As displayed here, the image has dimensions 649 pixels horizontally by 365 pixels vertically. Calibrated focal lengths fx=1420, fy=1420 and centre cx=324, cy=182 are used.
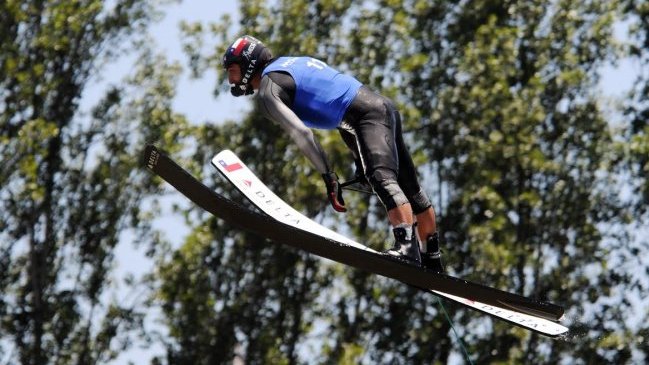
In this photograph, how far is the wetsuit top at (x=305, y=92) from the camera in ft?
30.6

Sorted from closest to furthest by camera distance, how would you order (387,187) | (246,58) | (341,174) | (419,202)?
(387,187), (246,58), (419,202), (341,174)

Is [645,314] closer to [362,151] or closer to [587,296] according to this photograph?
[587,296]

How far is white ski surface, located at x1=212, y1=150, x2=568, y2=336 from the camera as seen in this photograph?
403 inches

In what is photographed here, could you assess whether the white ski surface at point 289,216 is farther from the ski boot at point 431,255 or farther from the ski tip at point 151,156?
the ski tip at point 151,156

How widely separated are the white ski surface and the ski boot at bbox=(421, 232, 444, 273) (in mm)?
205

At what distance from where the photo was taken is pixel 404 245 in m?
9.42

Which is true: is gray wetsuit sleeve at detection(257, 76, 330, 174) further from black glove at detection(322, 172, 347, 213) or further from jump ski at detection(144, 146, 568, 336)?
jump ski at detection(144, 146, 568, 336)

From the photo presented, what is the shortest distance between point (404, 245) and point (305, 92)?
1207 millimetres

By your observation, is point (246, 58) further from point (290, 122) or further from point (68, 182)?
point (68, 182)

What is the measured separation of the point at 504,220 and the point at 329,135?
319 centimetres

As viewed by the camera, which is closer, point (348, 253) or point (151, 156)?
point (348, 253)

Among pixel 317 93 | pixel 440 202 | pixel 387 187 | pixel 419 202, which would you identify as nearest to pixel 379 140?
pixel 387 187

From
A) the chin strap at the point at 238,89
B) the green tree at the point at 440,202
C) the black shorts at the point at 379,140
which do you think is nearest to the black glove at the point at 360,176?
the black shorts at the point at 379,140

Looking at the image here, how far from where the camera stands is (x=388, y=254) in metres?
9.38
